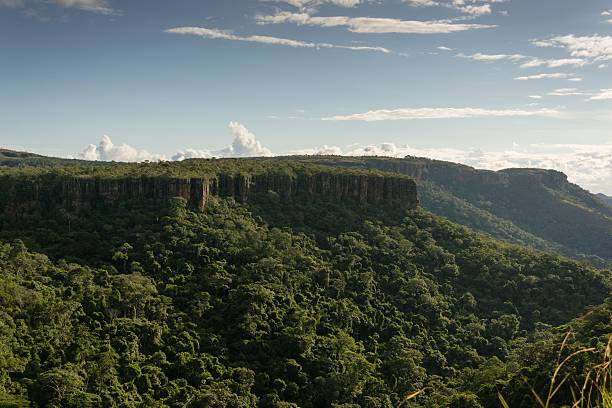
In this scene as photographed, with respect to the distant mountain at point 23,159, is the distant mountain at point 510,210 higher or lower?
lower

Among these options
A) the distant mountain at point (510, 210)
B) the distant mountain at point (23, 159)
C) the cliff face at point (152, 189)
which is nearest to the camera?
the cliff face at point (152, 189)

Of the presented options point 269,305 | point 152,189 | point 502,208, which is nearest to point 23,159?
point 152,189

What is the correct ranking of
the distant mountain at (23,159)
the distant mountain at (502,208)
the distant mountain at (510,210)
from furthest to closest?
1. the distant mountain at (510,210)
2. the distant mountain at (502,208)
3. the distant mountain at (23,159)

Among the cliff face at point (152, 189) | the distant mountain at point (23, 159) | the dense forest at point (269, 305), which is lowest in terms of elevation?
the dense forest at point (269, 305)

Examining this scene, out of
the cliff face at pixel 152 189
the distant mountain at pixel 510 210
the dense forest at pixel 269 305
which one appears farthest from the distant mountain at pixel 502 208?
the dense forest at pixel 269 305

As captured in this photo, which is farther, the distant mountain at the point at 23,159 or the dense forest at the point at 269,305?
the distant mountain at the point at 23,159

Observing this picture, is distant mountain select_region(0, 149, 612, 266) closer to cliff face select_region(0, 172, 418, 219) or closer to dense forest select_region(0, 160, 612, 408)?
cliff face select_region(0, 172, 418, 219)

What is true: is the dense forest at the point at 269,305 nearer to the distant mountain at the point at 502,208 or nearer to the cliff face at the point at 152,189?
the cliff face at the point at 152,189
